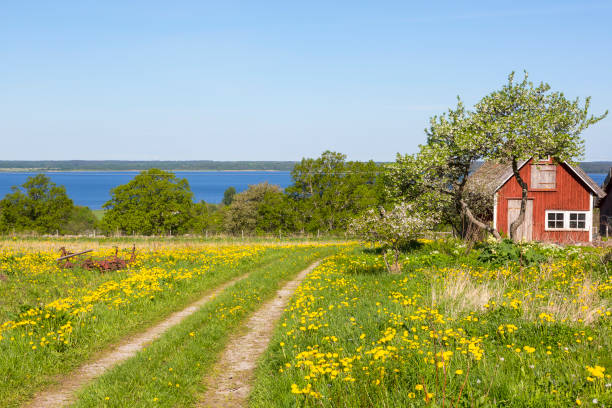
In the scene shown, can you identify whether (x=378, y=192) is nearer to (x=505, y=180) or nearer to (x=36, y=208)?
(x=505, y=180)

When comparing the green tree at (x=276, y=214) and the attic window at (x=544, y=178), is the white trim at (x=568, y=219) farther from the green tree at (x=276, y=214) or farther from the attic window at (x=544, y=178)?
the green tree at (x=276, y=214)

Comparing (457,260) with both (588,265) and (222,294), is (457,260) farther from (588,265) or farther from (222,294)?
(222,294)

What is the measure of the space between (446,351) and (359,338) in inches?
75.5

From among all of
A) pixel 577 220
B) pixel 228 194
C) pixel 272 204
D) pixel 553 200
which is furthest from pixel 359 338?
pixel 228 194

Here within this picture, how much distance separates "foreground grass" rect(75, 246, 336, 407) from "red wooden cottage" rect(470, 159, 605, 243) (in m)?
24.4

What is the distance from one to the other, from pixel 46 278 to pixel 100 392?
12773mm

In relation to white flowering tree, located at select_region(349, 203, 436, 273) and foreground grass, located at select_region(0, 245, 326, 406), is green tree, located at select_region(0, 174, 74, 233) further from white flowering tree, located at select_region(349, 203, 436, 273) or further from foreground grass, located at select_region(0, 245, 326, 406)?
white flowering tree, located at select_region(349, 203, 436, 273)

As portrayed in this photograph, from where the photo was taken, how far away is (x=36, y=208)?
2803 inches

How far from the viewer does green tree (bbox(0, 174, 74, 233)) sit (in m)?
69.9

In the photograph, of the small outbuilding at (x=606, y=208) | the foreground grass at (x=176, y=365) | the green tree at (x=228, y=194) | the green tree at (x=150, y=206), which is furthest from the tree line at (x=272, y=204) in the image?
the green tree at (x=228, y=194)

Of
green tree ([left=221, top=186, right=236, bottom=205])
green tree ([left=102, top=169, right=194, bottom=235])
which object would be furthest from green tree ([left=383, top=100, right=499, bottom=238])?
green tree ([left=221, top=186, right=236, bottom=205])

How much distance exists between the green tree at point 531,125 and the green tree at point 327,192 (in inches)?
1544

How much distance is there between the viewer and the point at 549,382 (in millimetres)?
5715

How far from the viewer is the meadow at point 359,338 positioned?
19.0ft
